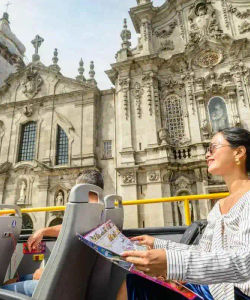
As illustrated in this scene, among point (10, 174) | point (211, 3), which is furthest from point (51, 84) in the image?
point (211, 3)

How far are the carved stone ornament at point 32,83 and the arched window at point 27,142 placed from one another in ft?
7.74

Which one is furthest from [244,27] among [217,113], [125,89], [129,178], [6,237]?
[6,237]

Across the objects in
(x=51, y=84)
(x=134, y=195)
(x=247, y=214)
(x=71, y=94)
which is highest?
(x=51, y=84)

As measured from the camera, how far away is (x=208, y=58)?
1448cm

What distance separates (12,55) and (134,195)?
25925mm

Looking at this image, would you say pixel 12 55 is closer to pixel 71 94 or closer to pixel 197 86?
pixel 71 94

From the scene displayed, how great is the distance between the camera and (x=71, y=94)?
1650 cm

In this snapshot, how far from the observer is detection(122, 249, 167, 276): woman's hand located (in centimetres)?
118

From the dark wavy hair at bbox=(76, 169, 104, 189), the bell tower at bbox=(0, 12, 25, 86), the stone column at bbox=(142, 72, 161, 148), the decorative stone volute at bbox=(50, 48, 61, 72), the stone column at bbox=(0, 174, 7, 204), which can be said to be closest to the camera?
the dark wavy hair at bbox=(76, 169, 104, 189)

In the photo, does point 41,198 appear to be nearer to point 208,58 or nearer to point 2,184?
point 2,184

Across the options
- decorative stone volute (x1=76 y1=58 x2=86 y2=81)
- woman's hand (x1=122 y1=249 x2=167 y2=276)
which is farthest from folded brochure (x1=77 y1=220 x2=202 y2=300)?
decorative stone volute (x1=76 y1=58 x2=86 y2=81)

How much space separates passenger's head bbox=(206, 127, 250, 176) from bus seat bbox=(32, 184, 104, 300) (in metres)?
1.09

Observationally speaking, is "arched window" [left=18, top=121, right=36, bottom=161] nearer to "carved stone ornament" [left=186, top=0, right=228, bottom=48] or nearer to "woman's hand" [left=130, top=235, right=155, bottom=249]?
"carved stone ornament" [left=186, top=0, right=228, bottom=48]

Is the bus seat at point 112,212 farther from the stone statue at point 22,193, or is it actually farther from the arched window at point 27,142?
the arched window at point 27,142
